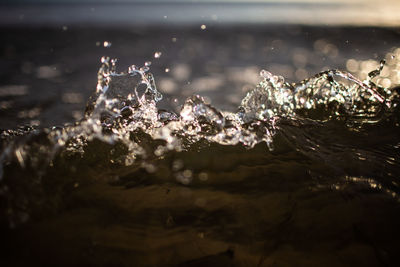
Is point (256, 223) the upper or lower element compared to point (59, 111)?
lower

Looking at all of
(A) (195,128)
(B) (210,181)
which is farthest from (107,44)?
(B) (210,181)

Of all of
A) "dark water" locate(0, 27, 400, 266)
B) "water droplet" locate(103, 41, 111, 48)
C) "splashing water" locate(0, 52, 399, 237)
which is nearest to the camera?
"dark water" locate(0, 27, 400, 266)

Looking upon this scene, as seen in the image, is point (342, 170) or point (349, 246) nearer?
point (349, 246)

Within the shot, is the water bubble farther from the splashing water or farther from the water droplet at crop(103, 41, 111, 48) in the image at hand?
the splashing water

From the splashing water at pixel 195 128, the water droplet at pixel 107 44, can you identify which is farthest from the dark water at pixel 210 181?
the water droplet at pixel 107 44

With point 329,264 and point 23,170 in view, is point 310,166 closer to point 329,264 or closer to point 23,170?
point 329,264

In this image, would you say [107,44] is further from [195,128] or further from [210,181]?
[210,181]

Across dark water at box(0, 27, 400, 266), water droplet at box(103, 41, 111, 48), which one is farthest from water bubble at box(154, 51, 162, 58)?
dark water at box(0, 27, 400, 266)

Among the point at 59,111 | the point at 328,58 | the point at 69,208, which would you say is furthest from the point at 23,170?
the point at 328,58

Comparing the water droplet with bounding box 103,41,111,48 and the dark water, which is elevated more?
the water droplet with bounding box 103,41,111,48
